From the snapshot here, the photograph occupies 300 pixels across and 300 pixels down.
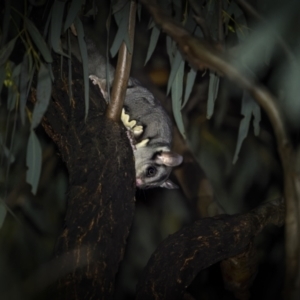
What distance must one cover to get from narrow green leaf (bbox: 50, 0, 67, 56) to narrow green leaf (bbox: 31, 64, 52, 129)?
0.37 feet

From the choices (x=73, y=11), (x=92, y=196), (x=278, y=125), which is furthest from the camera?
(x=73, y=11)

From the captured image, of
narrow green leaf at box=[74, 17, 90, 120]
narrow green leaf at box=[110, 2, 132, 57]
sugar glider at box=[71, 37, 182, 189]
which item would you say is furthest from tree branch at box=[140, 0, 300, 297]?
sugar glider at box=[71, 37, 182, 189]

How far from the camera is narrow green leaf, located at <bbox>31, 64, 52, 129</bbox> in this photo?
172 cm

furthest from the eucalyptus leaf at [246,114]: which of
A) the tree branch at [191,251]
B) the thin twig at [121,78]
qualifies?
the thin twig at [121,78]

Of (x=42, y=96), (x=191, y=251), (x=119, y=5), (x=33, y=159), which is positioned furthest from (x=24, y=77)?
(x=191, y=251)

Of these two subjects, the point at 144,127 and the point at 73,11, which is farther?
the point at 144,127

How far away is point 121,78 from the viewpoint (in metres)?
1.99

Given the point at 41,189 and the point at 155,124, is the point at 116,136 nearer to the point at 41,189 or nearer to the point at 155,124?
the point at 155,124

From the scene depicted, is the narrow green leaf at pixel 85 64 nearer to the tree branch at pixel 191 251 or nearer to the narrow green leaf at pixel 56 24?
the narrow green leaf at pixel 56 24

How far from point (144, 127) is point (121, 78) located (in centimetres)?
103

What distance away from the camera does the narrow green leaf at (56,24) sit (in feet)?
6.44

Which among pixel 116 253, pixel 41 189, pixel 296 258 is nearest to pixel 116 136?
pixel 116 253

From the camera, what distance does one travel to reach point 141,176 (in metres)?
3.14

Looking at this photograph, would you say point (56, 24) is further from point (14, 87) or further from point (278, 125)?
point (278, 125)
